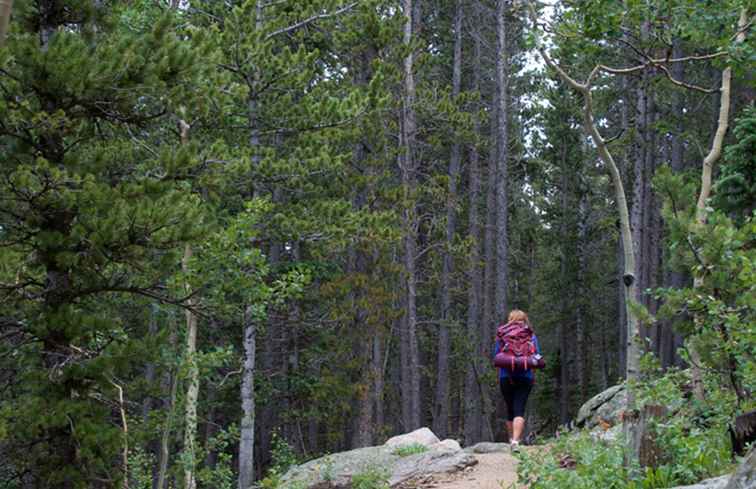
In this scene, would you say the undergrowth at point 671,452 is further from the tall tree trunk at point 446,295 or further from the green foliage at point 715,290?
the tall tree trunk at point 446,295

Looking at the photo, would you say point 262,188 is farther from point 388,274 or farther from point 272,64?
point 388,274

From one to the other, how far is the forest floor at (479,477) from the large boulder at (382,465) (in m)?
0.14

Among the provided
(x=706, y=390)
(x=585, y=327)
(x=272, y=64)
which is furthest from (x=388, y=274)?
(x=585, y=327)

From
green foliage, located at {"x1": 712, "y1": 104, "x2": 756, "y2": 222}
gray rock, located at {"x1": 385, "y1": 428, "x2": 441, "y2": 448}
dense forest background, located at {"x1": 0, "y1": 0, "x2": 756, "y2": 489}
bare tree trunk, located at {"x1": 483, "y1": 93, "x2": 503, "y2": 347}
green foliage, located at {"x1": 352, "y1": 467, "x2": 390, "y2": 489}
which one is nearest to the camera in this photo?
dense forest background, located at {"x1": 0, "y1": 0, "x2": 756, "y2": 489}

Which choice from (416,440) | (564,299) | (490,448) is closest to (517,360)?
(490,448)

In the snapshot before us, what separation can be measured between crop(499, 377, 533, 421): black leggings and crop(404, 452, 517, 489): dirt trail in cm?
63

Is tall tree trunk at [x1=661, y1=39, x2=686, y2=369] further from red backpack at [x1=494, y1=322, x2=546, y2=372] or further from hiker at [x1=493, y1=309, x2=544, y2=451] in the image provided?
red backpack at [x1=494, y1=322, x2=546, y2=372]

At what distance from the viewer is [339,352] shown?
658 inches

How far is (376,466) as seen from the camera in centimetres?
964

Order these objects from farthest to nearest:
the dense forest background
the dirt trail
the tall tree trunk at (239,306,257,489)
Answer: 1. the tall tree trunk at (239,306,257,489)
2. the dirt trail
3. the dense forest background

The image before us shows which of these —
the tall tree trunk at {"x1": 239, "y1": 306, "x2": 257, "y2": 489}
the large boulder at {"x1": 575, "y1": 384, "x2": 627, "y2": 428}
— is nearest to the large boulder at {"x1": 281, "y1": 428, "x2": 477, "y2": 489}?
the tall tree trunk at {"x1": 239, "y1": 306, "x2": 257, "y2": 489}

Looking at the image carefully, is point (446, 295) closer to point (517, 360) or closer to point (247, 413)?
point (247, 413)

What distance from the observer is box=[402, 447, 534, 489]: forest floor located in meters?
8.30

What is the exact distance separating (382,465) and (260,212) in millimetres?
3550
